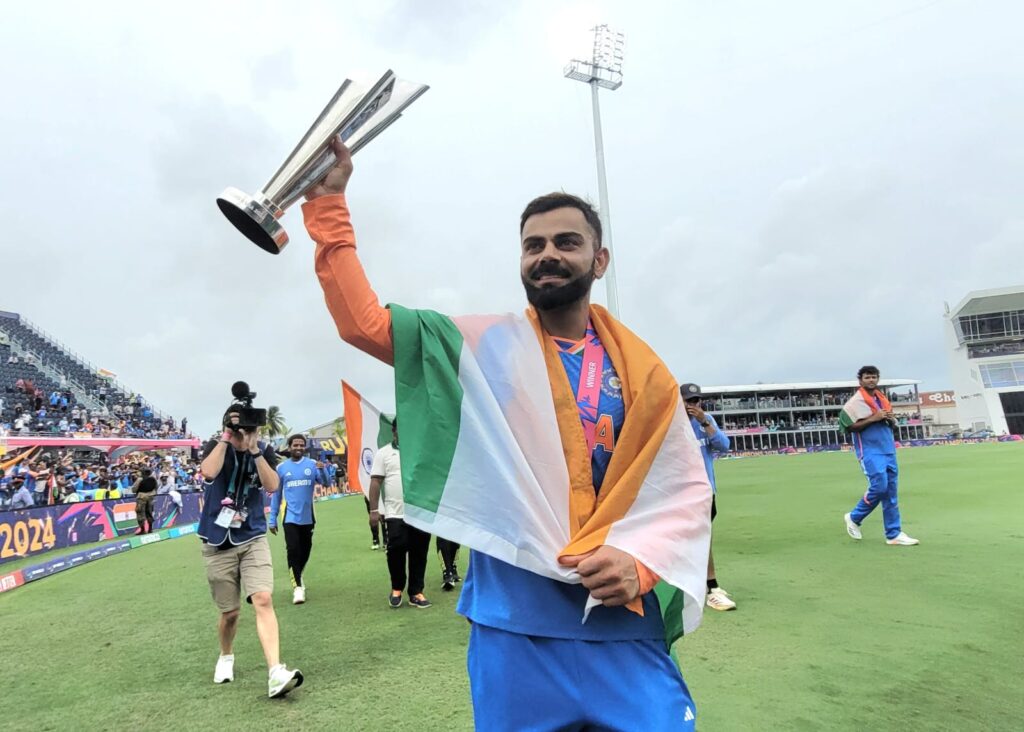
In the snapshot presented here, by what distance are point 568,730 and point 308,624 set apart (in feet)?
16.7

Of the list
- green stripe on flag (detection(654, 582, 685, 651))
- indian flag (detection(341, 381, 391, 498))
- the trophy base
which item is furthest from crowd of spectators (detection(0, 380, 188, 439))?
green stripe on flag (detection(654, 582, 685, 651))

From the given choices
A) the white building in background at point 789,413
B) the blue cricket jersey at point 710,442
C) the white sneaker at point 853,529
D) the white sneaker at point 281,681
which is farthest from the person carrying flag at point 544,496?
the white building in background at point 789,413

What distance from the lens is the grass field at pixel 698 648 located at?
11.8ft

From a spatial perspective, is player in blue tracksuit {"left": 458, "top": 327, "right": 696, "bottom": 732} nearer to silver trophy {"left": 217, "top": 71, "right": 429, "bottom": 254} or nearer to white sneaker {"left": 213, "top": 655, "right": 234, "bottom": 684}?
silver trophy {"left": 217, "top": 71, "right": 429, "bottom": 254}

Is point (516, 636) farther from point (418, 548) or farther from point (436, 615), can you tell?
point (418, 548)

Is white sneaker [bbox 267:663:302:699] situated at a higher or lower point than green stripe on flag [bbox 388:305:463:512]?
lower

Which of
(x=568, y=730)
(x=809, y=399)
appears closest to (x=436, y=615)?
(x=568, y=730)

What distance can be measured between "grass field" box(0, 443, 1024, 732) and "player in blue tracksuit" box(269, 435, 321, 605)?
0.37 metres

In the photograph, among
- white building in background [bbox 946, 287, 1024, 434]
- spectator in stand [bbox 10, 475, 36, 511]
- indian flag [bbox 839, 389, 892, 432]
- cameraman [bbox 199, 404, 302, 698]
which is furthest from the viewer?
white building in background [bbox 946, 287, 1024, 434]

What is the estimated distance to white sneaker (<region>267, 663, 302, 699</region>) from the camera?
4098mm

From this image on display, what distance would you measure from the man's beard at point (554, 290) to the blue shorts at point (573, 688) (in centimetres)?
94

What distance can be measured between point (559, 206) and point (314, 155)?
740mm

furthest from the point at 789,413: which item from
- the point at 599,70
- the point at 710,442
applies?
the point at 710,442

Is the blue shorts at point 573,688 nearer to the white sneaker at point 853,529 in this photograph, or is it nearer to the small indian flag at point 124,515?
the white sneaker at point 853,529
